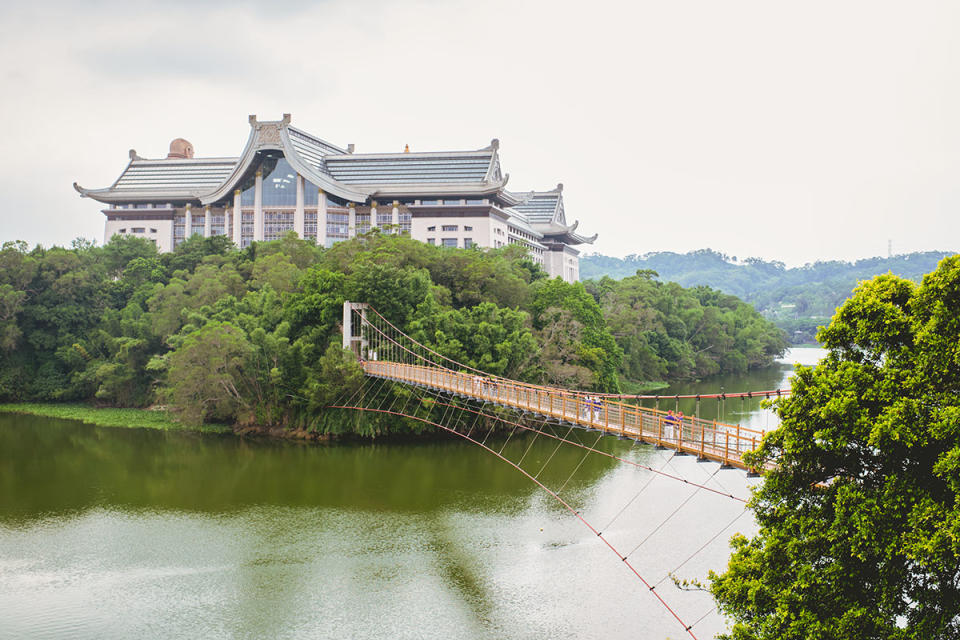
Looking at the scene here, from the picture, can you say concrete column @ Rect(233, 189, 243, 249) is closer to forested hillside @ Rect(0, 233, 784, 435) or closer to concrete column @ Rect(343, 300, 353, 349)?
forested hillside @ Rect(0, 233, 784, 435)

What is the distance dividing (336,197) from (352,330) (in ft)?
73.6

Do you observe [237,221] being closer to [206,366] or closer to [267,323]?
[267,323]

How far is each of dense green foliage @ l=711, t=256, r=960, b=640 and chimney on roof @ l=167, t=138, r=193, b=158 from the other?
57.4 meters

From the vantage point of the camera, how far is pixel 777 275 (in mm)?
175375

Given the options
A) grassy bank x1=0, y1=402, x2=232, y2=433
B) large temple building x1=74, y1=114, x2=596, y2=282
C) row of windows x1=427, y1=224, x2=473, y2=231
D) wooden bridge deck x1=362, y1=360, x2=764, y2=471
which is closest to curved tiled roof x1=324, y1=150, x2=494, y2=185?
large temple building x1=74, y1=114, x2=596, y2=282

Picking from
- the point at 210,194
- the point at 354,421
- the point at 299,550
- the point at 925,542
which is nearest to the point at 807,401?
the point at 925,542

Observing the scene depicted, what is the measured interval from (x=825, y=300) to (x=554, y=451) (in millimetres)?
92078

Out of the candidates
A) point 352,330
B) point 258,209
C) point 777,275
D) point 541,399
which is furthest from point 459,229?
point 777,275

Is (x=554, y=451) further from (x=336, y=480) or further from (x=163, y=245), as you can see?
(x=163, y=245)

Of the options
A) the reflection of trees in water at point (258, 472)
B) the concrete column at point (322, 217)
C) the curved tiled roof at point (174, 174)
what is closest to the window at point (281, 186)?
the concrete column at point (322, 217)

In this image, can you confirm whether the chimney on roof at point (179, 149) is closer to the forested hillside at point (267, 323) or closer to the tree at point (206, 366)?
the forested hillside at point (267, 323)

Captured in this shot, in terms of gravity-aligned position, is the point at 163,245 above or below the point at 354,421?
above

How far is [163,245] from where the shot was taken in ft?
165

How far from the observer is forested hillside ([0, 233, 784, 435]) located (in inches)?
983
